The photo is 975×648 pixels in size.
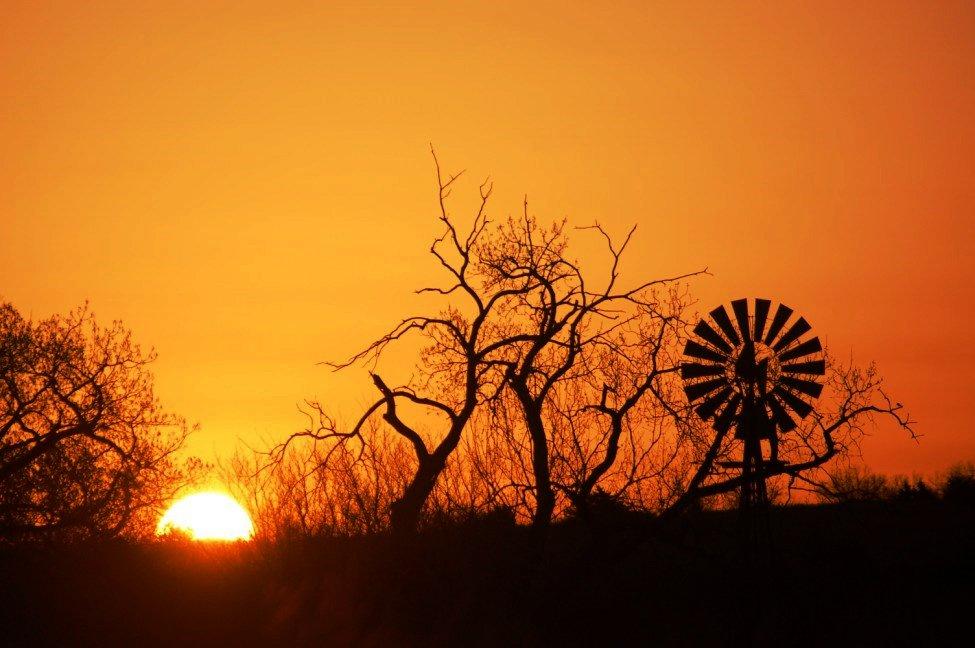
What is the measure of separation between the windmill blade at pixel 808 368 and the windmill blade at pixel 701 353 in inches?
52.0

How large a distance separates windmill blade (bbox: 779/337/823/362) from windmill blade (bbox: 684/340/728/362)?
4.33 feet

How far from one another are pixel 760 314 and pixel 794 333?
2.51ft

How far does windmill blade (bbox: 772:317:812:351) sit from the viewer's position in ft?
65.8

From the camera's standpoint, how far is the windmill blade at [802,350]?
65.3 feet

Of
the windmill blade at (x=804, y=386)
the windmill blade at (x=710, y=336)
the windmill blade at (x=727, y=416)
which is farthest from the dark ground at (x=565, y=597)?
the windmill blade at (x=710, y=336)

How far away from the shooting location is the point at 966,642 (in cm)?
1520

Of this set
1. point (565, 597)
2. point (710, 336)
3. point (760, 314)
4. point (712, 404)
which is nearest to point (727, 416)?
point (712, 404)

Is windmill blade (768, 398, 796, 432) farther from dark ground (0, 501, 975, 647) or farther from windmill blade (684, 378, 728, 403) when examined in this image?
dark ground (0, 501, 975, 647)

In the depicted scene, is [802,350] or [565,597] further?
[802,350]

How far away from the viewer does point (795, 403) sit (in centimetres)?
1911

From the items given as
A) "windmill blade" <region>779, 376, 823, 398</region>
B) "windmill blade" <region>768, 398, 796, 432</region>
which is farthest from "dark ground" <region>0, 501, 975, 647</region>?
"windmill blade" <region>779, 376, 823, 398</region>

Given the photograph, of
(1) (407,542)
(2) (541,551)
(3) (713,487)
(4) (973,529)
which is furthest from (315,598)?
(4) (973,529)

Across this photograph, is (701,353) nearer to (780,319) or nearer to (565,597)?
(780,319)

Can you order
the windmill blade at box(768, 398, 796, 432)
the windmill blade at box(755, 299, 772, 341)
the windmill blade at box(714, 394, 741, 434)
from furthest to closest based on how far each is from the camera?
the windmill blade at box(755, 299, 772, 341), the windmill blade at box(768, 398, 796, 432), the windmill blade at box(714, 394, 741, 434)
